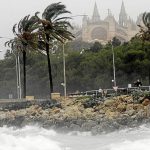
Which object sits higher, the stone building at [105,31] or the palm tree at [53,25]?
the stone building at [105,31]

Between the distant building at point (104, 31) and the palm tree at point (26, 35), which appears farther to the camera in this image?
the distant building at point (104, 31)

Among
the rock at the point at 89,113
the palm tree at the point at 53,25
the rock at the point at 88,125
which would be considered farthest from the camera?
the palm tree at the point at 53,25

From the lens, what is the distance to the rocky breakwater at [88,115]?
24766 millimetres

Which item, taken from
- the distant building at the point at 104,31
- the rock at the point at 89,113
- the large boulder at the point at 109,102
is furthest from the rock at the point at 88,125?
the distant building at the point at 104,31

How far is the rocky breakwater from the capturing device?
24766 millimetres

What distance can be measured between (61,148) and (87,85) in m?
50.6

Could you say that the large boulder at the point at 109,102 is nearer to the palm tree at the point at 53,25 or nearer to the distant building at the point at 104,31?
the palm tree at the point at 53,25

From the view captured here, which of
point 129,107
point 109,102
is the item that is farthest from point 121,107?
point 109,102

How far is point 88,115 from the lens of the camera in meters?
28.1

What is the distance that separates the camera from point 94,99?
110 feet

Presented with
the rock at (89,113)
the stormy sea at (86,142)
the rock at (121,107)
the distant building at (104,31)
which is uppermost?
the distant building at (104,31)

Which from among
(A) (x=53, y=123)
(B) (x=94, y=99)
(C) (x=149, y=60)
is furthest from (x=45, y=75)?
(A) (x=53, y=123)

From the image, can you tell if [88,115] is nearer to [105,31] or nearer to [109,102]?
[109,102]

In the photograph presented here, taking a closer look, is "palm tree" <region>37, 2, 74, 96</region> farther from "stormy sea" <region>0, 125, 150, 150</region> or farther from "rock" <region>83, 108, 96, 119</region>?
"stormy sea" <region>0, 125, 150, 150</region>
